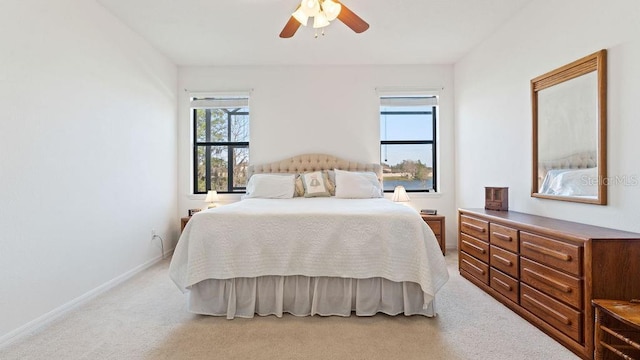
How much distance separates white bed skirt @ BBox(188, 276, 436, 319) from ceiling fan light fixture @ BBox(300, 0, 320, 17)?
1.99 metres

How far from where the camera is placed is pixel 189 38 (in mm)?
3635

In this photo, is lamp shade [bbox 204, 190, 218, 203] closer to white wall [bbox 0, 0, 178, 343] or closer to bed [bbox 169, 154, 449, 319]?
white wall [bbox 0, 0, 178, 343]

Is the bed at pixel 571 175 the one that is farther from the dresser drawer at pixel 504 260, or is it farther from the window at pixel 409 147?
the window at pixel 409 147

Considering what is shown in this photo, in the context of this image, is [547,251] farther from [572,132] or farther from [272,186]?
[272,186]

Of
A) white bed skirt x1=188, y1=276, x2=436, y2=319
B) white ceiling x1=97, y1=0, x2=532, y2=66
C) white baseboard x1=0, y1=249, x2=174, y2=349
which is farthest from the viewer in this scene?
white ceiling x1=97, y1=0, x2=532, y2=66

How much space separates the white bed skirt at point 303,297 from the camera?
231 centimetres

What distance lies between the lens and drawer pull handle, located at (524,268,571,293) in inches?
74.6

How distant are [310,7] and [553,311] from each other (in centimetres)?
266

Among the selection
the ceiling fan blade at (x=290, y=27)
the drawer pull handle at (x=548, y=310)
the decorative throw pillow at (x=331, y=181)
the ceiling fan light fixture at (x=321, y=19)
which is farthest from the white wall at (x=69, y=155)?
the drawer pull handle at (x=548, y=310)

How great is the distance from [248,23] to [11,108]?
2143 mm

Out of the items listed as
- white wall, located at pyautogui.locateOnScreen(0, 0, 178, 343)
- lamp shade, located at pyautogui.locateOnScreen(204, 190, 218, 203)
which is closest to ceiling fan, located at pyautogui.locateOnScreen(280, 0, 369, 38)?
white wall, located at pyautogui.locateOnScreen(0, 0, 178, 343)

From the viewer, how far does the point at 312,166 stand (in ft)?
14.6

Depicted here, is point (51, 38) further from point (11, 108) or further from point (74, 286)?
point (74, 286)

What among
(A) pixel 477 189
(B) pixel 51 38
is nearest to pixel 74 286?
(B) pixel 51 38
